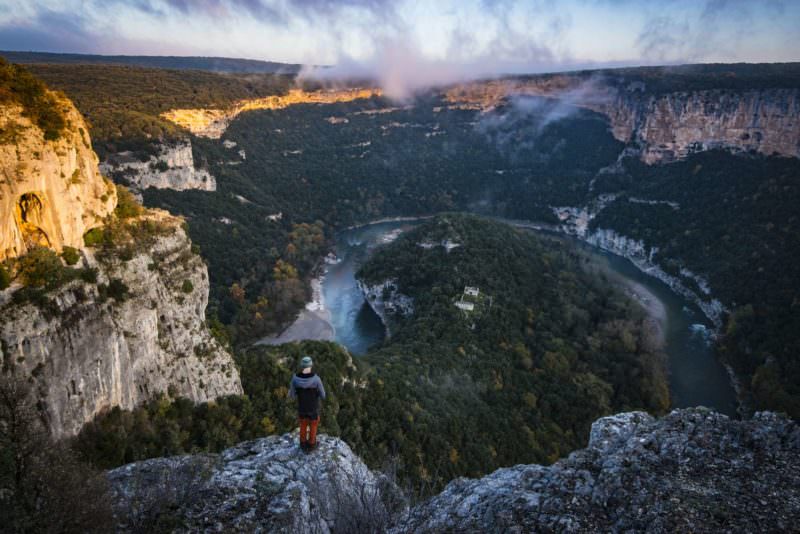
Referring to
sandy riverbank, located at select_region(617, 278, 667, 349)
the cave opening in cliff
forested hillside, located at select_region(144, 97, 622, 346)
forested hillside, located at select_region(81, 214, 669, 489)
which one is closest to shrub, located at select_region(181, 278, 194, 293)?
forested hillside, located at select_region(81, 214, 669, 489)

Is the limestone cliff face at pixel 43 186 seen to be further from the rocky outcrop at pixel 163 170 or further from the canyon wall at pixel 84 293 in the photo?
the rocky outcrop at pixel 163 170

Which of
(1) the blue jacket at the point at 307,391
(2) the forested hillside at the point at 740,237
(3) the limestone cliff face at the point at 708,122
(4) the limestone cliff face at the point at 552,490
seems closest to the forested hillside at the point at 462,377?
(4) the limestone cliff face at the point at 552,490

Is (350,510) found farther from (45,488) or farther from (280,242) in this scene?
(280,242)

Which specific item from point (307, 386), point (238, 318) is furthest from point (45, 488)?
point (238, 318)

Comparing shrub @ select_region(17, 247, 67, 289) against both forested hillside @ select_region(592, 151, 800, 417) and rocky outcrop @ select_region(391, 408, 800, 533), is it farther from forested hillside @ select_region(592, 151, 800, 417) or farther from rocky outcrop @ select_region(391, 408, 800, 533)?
forested hillside @ select_region(592, 151, 800, 417)

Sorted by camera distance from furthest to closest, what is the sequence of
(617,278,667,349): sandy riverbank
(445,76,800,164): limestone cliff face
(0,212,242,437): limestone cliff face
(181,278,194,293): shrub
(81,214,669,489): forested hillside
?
(445,76,800,164): limestone cliff face, (617,278,667,349): sandy riverbank, (81,214,669,489): forested hillside, (181,278,194,293): shrub, (0,212,242,437): limestone cliff face

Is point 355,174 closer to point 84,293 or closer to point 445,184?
point 445,184

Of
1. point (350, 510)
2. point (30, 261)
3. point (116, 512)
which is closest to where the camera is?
point (116, 512)
